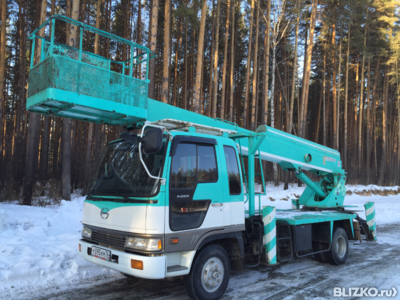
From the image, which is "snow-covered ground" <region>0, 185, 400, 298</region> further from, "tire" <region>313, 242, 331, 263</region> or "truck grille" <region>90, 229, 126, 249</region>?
"tire" <region>313, 242, 331, 263</region>

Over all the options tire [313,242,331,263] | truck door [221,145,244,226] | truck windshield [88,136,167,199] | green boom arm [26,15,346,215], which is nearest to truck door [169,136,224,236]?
truck door [221,145,244,226]

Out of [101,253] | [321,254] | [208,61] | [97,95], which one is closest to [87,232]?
[101,253]

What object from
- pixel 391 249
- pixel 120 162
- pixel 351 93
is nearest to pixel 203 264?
pixel 120 162

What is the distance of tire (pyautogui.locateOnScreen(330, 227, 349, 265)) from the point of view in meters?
6.18

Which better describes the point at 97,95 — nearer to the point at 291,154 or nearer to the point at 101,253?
the point at 101,253

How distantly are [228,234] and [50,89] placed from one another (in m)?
3.12

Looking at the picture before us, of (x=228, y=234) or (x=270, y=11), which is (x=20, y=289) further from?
(x=270, y=11)

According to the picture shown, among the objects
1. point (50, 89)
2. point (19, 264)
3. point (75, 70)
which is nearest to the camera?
point (50, 89)

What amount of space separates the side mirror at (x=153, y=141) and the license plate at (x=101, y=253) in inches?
59.2

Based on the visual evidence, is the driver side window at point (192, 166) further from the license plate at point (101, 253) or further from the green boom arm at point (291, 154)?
the license plate at point (101, 253)

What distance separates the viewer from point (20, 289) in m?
4.40

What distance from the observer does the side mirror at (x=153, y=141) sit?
3.50 metres

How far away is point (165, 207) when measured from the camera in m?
3.62

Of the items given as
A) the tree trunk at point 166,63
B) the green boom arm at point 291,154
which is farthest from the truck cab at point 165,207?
the tree trunk at point 166,63
